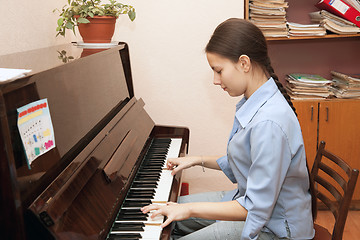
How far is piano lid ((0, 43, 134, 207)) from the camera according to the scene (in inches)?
40.8

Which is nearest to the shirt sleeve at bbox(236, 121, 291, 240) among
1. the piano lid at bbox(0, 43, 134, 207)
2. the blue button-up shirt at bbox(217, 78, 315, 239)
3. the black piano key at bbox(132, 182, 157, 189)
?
the blue button-up shirt at bbox(217, 78, 315, 239)

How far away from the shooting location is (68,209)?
1153 millimetres

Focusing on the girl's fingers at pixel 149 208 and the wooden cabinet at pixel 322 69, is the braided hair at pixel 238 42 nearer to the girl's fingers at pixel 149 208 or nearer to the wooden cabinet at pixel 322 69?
the girl's fingers at pixel 149 208

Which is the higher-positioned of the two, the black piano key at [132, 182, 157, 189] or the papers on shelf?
the papers on shelf

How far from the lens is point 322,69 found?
3275mm

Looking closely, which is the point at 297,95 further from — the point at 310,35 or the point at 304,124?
the point at 310,35

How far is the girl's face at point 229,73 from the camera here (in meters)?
1.50

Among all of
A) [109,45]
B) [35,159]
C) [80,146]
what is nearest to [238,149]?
[80,146]

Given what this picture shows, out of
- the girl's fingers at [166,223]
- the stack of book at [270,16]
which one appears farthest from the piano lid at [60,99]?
the stack of book at [270,16]

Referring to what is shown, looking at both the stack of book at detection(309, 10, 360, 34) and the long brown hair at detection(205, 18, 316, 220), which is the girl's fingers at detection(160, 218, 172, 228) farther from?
the stack of book at detection(309, 10, 360, 34)

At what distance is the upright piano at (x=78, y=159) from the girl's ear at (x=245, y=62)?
56cm

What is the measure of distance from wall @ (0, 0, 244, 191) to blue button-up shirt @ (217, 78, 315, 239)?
1.34 metres

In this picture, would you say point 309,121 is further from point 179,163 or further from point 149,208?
point 149,208

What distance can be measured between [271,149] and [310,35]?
182 centimetres
